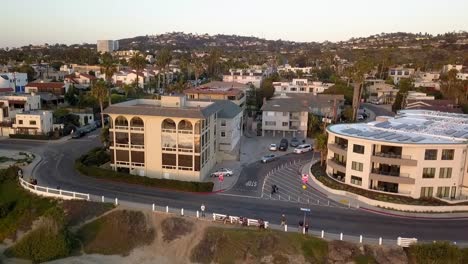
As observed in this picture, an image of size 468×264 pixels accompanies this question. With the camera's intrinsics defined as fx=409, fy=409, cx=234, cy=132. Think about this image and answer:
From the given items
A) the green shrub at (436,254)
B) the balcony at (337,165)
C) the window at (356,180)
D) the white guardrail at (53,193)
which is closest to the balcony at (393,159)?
the window at (356,180)

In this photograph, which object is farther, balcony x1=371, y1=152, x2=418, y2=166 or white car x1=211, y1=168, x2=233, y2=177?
white car x1=211, y1=168, x2=233, y2=177

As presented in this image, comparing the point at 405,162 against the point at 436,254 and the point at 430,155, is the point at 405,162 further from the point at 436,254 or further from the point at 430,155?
the point at 436,254

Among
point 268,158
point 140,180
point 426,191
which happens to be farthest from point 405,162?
point 140,180

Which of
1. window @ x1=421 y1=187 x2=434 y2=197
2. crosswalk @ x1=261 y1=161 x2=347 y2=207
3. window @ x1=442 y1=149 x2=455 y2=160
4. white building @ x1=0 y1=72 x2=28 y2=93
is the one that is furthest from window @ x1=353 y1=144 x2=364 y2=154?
white building @ x1=0 y1=72 x2=28 y2=93

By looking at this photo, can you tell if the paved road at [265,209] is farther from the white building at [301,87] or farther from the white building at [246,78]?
the white building at [246,78]

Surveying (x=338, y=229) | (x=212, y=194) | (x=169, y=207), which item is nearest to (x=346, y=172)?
(x=338, y=229)

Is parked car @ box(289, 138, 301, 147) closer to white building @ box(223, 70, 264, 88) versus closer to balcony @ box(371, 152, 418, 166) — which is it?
balcony @ box(371, 152, 418, 166)
